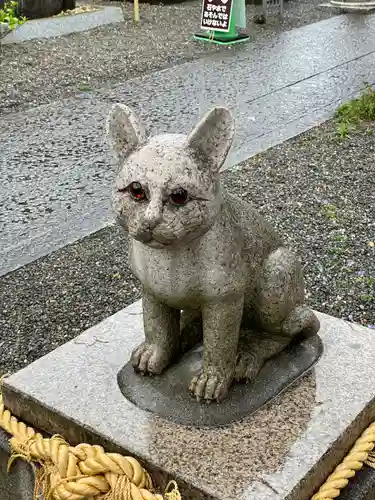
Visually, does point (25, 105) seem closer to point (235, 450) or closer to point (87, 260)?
point (87, 260)

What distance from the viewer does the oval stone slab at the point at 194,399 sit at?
7.35ft

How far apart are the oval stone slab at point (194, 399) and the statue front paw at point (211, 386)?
1.1 inches

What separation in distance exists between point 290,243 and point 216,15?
19.4 feet

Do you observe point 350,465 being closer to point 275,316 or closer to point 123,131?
point 275,316

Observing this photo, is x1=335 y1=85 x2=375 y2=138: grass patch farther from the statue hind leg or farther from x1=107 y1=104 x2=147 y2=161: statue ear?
x1=107 y1=104 x2=147 y2=161: statue ear

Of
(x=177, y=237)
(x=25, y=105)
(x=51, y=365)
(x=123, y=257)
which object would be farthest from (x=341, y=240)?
(x=25, y=105)

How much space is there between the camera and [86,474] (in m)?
2.13

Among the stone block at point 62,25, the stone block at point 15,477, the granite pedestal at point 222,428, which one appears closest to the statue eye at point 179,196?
the granite pedestal at point 222,428

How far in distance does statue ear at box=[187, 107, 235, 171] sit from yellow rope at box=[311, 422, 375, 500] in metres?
0.96

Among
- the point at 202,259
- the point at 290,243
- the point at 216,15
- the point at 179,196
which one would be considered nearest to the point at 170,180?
the point at 179,196

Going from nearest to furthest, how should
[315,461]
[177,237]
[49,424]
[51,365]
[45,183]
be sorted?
[177,237] < [315,461] < [49,424] < [51,365] < [45,183]

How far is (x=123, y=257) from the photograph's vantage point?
4.25m

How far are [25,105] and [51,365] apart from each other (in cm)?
508

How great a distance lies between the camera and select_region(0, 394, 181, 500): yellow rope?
81.1 inches
